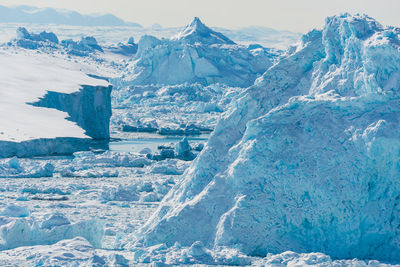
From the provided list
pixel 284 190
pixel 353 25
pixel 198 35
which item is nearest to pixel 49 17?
pixel 198 35

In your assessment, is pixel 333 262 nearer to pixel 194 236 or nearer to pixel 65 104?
pixel 194 236

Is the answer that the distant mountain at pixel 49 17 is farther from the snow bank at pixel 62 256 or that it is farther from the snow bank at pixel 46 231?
the snow bank at pixel 62 256

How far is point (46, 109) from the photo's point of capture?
20344mm

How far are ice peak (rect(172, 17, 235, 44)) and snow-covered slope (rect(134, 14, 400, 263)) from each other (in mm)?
33000

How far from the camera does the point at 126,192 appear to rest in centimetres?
1166

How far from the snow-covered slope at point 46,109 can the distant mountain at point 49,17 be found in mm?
77847

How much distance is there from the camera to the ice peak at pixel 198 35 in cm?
4146

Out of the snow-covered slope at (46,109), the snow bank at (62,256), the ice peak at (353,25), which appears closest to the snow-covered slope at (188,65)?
the snow-covered slope at (46,109)

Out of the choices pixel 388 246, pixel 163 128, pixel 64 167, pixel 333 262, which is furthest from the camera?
pixel 163 128

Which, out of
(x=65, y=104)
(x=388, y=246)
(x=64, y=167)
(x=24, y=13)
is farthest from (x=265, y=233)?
(x=24, y=13)

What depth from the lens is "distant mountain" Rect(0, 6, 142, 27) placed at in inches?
4033

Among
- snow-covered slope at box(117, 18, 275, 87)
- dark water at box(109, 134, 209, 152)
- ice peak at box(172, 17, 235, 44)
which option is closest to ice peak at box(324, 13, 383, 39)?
dark water at box(109, 134, 209, 152)

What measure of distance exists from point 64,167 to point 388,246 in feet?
31.0

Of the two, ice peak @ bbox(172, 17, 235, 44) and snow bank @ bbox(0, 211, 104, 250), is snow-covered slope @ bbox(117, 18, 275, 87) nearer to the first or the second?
ice peak @ bbox(172, 17, 235, 44)
